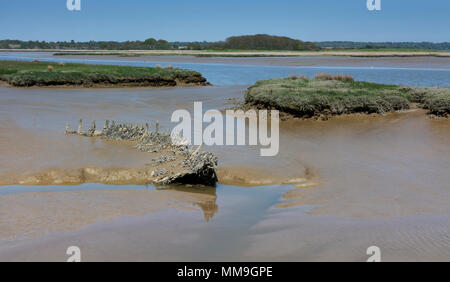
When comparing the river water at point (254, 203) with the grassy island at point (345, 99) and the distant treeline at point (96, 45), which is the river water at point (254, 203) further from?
the distant treeline at point (96, 45)

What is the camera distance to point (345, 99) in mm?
19875

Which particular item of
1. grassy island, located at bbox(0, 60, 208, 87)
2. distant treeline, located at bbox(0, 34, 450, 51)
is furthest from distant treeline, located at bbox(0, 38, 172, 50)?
grassy island, located at bbox(0, 60, 208, 87)

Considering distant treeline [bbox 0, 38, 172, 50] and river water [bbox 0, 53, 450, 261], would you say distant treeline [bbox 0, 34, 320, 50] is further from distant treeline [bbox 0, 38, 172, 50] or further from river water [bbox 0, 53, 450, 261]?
river water [bbox 0, 53, 450, 261]

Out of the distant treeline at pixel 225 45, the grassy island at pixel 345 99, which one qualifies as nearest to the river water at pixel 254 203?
the grassy island at pixel 345 99

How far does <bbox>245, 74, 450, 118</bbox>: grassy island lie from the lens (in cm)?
1942

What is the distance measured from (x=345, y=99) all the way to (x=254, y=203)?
11.5 metres

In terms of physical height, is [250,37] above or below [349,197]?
above

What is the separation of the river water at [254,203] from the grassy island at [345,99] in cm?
190

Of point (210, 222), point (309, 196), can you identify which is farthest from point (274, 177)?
point (210, 222)

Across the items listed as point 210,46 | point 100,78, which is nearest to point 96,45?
point 210,46

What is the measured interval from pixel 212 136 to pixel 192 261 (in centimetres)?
999

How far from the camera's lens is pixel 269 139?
53.8ft
